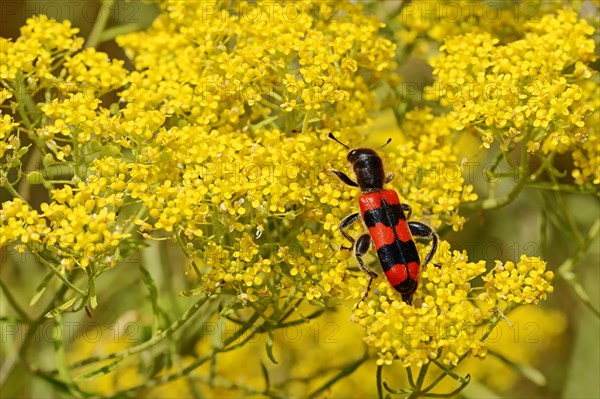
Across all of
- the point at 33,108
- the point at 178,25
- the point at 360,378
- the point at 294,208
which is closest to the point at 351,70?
the point at 294,208

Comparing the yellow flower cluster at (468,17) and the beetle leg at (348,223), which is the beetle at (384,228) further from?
the yellow flower cluster at (468,17)

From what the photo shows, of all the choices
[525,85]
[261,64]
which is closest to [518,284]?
[525,85]

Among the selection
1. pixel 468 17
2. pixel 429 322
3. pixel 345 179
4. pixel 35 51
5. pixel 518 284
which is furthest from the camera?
pixel 468 17

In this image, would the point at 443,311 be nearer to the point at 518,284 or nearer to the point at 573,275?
the point at 518,284

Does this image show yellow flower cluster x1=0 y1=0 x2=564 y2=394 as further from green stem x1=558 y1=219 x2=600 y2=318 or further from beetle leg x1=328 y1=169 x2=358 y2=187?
green stem x1=558 y1=219 x2=600 y2=318

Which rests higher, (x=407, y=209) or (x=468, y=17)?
(x=468, y=17)

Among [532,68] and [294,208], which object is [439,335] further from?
[532,68]

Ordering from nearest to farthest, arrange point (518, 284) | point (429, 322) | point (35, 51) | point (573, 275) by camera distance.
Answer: point (429, 322), point (518, 284), point (35, 51), point (573, 275)
